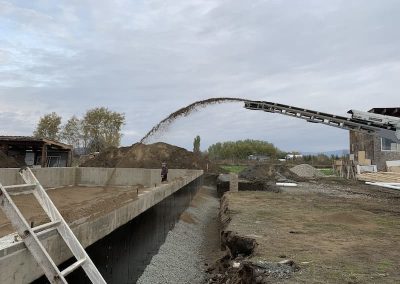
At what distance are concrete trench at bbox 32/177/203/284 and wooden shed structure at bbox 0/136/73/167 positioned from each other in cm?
1873

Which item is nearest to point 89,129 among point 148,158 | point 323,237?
point 148,158

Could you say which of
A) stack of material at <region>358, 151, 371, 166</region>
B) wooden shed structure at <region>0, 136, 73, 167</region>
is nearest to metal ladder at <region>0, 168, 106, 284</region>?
wooden shed structure at <region>0, 136, 73, 167</region>

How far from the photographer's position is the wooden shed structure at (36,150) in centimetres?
2972

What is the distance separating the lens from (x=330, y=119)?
51.2 ft

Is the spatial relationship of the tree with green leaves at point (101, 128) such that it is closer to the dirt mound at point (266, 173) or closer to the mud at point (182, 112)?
the dirt mound at point (266, 173)

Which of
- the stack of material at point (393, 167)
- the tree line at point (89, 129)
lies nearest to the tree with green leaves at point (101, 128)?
the tree line at point (89, 129)

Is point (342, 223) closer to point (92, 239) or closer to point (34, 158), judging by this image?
point (92, 239)

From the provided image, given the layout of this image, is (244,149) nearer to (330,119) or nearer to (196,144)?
(196,144)

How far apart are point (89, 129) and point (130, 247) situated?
5191 cm

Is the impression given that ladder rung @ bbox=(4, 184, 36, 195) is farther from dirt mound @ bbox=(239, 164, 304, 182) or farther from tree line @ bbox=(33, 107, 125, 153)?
tree line @ bbox=(33, 107, 125, 153)

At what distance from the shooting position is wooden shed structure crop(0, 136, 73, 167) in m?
29.7

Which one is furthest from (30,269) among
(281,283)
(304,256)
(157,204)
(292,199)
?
(292,199)

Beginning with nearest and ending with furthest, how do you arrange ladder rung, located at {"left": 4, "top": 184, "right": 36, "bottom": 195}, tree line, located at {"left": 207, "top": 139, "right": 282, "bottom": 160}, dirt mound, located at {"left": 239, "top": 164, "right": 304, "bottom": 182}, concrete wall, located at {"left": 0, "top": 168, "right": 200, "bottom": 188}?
ladder rung, located at {"left": 4, "top": 184, "right": 36, "bottom": 195} → concrete wall, located at {"left": 0, "top": 168, "right": 200, "bottom": 188} → dirt mound, located at {"left": 239, "top": 164, "right": 304, "bottom": 182} → tree line, located at {"left": 207, "top": 139, "right": 282, "bottom": 160}

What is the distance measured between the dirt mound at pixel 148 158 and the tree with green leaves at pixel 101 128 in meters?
14.3
